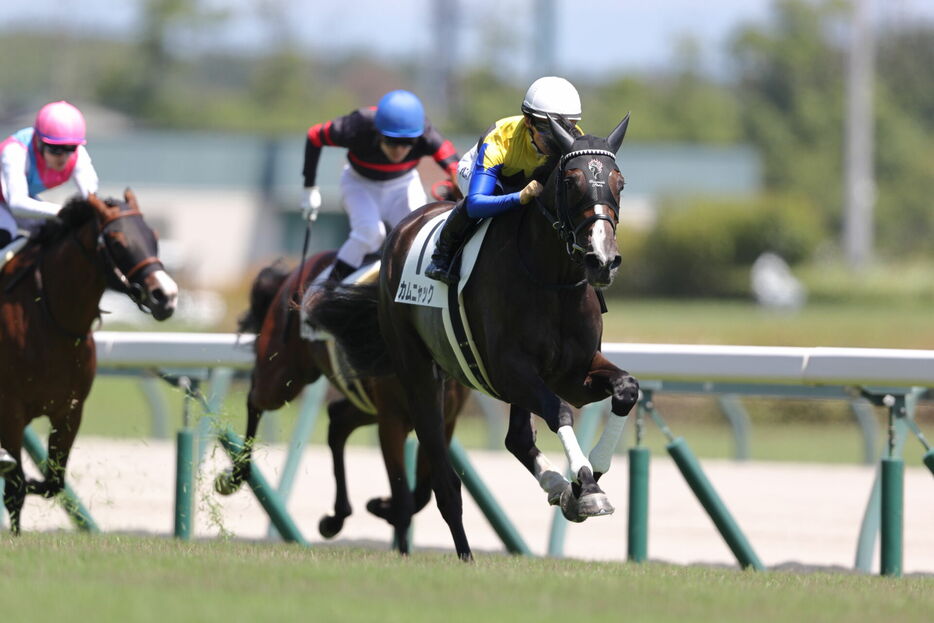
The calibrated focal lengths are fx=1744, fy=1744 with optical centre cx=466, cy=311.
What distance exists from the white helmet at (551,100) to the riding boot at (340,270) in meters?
1.92

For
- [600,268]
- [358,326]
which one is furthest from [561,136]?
[358,326]

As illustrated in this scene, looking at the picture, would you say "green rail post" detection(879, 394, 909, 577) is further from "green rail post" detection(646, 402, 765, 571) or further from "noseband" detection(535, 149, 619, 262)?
"noseband" detection(535, 149, 619, 262)

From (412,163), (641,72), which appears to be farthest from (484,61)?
(412,163)

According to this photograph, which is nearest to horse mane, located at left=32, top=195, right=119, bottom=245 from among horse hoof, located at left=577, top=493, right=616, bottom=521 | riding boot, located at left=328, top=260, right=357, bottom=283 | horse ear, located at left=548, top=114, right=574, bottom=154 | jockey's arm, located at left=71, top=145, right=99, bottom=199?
jockey's arm, located at left=71, top=145, right=99, bottom=199

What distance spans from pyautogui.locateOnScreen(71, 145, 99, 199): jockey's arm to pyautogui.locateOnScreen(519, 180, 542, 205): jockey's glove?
2353 mm

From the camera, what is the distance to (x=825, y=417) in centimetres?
1714

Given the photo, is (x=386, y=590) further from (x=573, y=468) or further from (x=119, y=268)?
(x=119, y=268)

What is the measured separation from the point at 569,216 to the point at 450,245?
79 cm

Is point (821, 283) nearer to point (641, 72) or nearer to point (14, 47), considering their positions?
point (641, 72)

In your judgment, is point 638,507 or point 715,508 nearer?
point 715,508

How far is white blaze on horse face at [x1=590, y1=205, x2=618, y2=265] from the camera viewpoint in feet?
18.4

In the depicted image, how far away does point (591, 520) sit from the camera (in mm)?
10523

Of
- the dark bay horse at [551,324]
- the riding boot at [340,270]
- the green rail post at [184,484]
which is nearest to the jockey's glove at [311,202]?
the riding boot at [340,270]

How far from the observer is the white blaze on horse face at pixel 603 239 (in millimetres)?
5598
